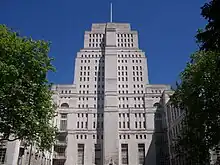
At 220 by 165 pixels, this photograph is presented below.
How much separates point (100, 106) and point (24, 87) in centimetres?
5749

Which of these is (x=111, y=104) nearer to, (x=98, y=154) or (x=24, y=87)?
(x=98, y=154)

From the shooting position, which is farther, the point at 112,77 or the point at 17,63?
the point at 112,77

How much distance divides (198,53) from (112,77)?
55.4m

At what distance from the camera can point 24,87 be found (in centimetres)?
2097

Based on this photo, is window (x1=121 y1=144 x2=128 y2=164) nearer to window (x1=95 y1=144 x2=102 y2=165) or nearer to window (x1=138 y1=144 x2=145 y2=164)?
window (x1=138 y1=144 x2=145 y2=164)

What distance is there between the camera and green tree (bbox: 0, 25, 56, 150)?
66.9ft

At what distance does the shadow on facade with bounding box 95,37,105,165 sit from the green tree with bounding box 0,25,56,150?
162 ft

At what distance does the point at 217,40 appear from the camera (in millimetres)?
11219

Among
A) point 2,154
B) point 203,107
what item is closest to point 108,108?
point 2,154

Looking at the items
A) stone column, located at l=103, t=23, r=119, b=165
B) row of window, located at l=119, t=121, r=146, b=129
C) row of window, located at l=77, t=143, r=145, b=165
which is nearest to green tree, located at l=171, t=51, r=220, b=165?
stone column, located at l=103, t=23, r=119, b=165

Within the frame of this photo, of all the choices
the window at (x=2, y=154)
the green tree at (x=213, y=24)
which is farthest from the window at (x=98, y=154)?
the green tree at (x=213, y=24)

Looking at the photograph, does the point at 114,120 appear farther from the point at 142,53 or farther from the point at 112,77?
the point at 142,53

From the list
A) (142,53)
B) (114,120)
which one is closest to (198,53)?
(114,120)

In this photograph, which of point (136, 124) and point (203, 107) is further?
point (136, 124)
